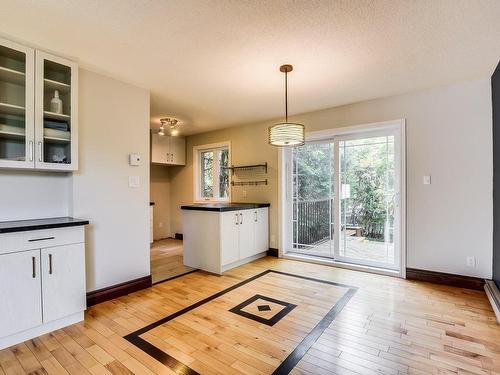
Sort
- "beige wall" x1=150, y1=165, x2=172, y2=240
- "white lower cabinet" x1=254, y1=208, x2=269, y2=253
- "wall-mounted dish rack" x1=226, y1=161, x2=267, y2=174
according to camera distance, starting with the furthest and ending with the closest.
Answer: "beige wall" x1=150, y1=165, x2=172, y2=240 → "wall-mounted dish rack" x1=226, y1=161, x2=267, y2=174 → "white lower cabinet" x1=254, y1=208, x2=269, y2=253

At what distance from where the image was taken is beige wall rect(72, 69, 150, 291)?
8.88 ft

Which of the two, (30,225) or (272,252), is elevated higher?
(30,225)

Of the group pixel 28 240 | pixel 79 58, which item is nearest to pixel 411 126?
pixel 79 58

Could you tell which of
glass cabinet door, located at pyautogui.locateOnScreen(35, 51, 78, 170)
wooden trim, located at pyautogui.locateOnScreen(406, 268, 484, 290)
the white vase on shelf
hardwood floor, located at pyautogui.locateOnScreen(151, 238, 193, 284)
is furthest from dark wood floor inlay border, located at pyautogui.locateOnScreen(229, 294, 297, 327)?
the white vase on shelf

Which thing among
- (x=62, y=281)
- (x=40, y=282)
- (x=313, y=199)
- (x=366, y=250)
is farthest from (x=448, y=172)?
(x=40, y=282)

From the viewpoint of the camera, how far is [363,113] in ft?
12.2

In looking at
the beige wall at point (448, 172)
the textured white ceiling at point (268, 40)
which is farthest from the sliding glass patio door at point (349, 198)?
the textured white ceiling at point (268, 40)

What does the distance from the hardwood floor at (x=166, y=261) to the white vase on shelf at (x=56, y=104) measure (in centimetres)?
220

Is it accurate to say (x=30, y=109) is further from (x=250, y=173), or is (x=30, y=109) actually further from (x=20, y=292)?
(x=250, y=173)

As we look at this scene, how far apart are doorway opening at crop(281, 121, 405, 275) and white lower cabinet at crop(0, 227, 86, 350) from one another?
3057 mm

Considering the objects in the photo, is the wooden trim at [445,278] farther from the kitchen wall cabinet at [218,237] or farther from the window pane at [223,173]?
the window pane at [223,173]

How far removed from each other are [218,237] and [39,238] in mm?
1952

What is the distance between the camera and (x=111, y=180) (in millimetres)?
2906

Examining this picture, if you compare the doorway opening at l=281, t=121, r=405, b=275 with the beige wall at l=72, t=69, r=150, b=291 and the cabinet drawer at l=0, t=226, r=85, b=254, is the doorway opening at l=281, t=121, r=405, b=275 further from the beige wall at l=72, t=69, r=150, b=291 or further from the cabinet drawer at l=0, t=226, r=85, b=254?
the cabinet drawer at l=0, t=226, r=85, b=254
